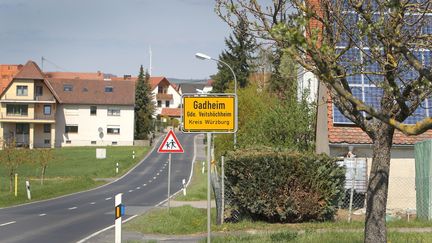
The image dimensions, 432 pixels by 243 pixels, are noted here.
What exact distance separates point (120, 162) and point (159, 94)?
86.3m

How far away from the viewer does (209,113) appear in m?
10.3

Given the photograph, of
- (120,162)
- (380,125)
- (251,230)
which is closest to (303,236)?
(251,230)

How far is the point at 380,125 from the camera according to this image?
9656 millimetres

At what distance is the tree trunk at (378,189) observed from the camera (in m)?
9.66

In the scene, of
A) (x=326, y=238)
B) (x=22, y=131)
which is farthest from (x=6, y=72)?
(x=326, y=238)

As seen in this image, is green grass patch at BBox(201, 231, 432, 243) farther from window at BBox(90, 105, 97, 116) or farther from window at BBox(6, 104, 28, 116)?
window at BBox(90, 105, 97, 116)

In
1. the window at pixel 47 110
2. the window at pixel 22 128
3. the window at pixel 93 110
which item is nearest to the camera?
the window at pixel 47 110

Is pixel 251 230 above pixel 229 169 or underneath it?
underneath

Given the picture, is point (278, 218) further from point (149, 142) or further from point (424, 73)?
point (149, 142)

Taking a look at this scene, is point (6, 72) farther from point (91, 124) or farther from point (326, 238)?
point (326, 238)

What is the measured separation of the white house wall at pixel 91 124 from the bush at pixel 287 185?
7193cm

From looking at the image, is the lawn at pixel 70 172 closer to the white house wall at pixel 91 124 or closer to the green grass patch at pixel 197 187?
the white house wall at pixel 91 124

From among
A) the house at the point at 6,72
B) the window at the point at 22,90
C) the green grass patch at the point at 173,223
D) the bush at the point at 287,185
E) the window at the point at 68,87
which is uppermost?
the house at the point at 6,72

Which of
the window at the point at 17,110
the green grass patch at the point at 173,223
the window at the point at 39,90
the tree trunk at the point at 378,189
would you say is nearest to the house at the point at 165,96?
the window at the point at 39,90
